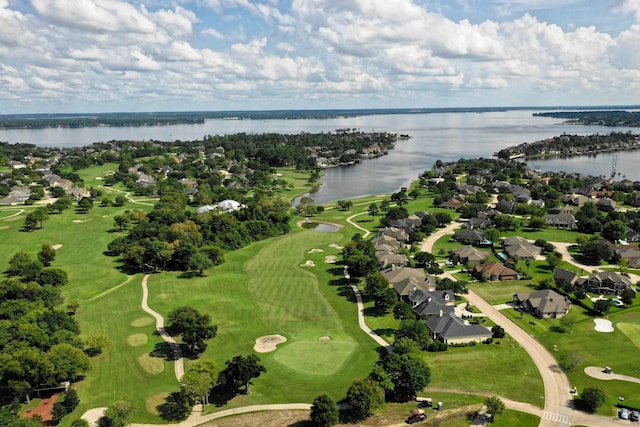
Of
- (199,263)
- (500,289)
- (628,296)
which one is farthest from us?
(199,263)

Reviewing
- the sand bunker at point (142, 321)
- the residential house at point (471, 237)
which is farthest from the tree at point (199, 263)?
the residential house at point (471, 237)

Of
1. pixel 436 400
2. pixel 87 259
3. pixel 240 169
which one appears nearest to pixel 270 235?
pixel 87 259

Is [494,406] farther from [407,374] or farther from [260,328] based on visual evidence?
[260,328]

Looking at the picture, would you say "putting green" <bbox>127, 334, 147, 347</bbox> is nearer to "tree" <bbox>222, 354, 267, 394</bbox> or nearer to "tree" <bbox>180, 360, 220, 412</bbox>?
"tree" <bbox>180, 360, 220, 412</bbox>

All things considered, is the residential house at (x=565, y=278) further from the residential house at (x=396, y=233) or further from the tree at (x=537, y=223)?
the tree at (x=537, y=223)

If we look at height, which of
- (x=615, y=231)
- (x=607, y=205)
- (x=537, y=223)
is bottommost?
(x=537, y=223)

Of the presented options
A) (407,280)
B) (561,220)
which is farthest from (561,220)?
(407,280)

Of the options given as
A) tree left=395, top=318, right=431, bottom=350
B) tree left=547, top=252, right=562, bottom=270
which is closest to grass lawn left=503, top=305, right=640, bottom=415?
tree left=395, top=318, right=431, bottom=350

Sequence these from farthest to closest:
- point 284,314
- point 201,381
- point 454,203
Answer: point 454,203 < point 284,314 < point 201,381
